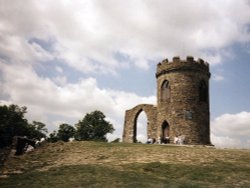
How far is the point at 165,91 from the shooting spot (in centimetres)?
3394

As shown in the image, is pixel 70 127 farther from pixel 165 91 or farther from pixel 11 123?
pixel 165 91

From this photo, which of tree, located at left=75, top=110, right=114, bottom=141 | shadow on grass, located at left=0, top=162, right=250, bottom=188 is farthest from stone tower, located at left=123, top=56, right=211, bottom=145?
tree, located at left=75, top=110, right=114, bottom=141

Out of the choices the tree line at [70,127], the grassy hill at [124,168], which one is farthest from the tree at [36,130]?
the grassy hill at [124,168]

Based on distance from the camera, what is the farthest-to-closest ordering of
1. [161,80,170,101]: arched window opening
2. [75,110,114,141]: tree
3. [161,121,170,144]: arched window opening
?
[75,110,114,141]: tree → [161,80,170,101]: arched window opening → [161,121,170,144]: arched window opening

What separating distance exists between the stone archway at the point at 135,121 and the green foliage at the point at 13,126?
14886 mm

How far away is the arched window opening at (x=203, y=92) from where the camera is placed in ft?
109

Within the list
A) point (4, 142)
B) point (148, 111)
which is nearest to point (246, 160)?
point (148, 111)

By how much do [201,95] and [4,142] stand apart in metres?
24.1

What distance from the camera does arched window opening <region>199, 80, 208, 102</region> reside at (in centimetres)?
3338

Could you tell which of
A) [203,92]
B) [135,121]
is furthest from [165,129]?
[203,92]

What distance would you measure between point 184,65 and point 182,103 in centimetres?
376

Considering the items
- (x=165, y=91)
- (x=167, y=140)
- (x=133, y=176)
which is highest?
(x=165, y=91)

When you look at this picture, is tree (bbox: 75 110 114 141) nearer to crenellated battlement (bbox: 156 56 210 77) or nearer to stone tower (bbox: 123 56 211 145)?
stone tower (bbox: 123 56 211 145)

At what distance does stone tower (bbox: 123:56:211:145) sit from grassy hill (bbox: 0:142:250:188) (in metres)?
10.7
